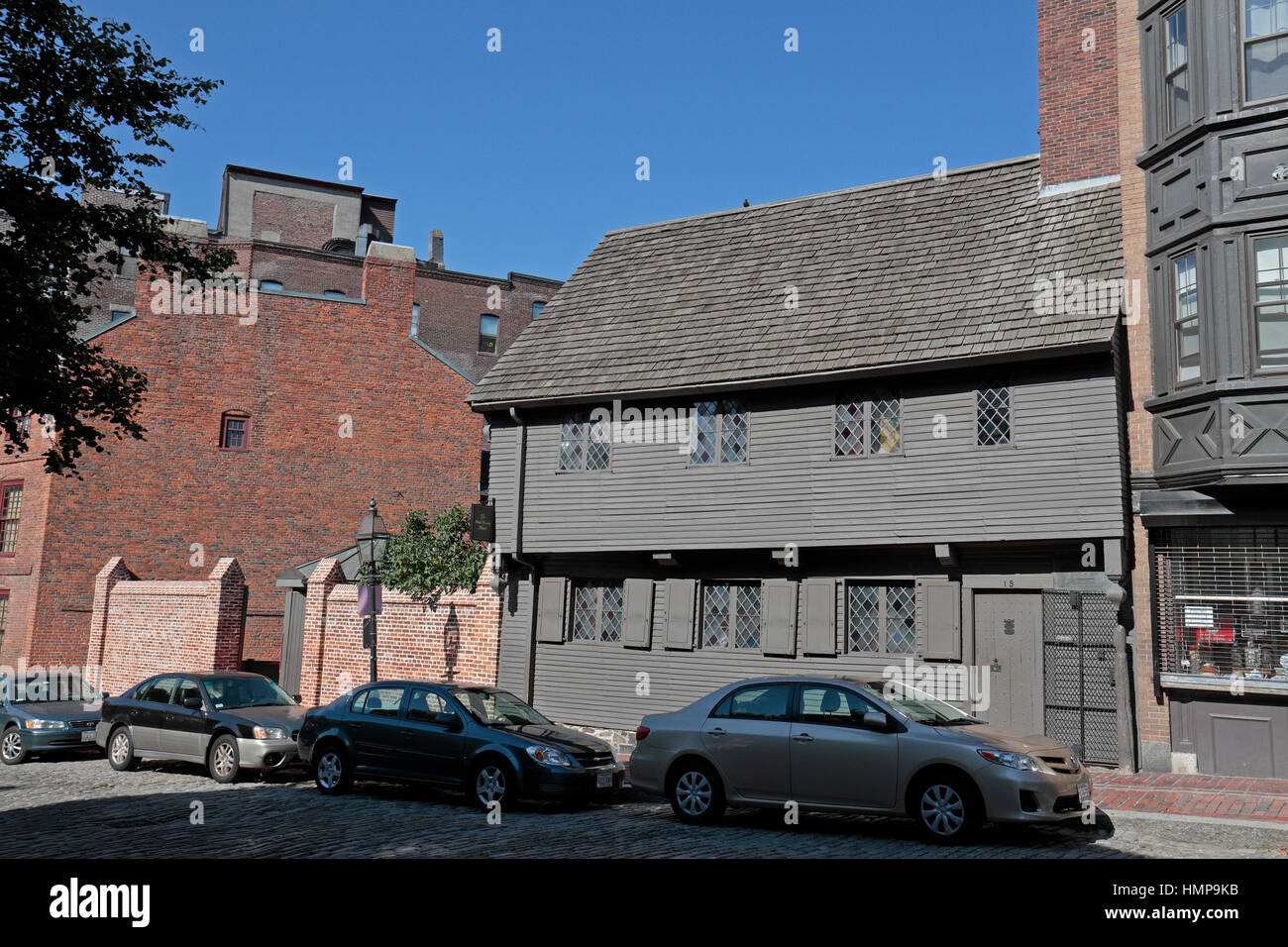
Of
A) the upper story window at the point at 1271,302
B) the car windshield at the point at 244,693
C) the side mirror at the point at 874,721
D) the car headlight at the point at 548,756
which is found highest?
the upper story window at the point at 1271,302

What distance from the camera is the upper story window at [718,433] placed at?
18.5 metres

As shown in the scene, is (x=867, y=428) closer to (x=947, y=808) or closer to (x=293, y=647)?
(x=947, y=808)

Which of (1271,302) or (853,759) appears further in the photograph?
(1271,302)

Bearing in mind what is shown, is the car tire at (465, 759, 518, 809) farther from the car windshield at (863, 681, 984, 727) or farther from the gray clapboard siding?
the gray clapboard siding

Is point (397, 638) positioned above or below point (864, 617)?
below

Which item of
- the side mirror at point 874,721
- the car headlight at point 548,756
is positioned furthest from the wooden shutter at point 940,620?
the car headlight at point 548,756

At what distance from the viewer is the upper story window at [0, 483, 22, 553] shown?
99.5 feet

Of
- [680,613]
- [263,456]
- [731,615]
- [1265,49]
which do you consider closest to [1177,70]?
[1265,49]

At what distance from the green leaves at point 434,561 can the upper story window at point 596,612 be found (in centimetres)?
304

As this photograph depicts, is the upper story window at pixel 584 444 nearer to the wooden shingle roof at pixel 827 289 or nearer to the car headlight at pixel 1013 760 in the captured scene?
the wooden shingle roof at pixel 827 289

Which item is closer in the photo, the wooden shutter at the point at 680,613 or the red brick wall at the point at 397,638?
the wooden shutter at the point at 680,613

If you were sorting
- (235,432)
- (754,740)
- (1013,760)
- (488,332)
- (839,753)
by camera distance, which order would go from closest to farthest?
(1013,760) → (839,753) → (754,740) → (235,432) → (488,332)

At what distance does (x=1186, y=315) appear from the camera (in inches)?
582

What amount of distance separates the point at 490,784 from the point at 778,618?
6.27 metres
